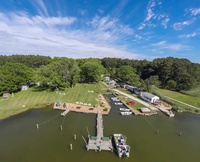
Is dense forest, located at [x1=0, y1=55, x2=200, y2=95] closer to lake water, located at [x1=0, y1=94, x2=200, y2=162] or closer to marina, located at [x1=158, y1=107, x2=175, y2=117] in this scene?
marina, located at [x1=158, y1=107, x2=175, y2=117]

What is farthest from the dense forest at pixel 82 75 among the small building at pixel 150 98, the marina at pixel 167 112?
the marina at pixel 167 112

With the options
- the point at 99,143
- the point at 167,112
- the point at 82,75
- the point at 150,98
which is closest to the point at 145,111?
the point at 167,112

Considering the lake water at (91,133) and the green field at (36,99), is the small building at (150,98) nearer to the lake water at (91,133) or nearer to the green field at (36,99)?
the lake water at (91,133)

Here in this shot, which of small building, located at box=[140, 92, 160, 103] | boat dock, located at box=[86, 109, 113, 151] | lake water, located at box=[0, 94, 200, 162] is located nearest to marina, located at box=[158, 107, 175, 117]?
lake water, located at box=[0, 94, 200, 162]

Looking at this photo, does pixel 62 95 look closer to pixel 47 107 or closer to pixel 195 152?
pixel 47 107

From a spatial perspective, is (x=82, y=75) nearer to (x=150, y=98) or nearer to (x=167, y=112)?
(x=150, y=98)

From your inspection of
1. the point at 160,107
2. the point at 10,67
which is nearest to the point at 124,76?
the point at 160,107

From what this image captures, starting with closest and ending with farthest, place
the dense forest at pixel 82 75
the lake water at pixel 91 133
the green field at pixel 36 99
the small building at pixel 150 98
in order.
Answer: the lake water at pixel 91 133, the green field at pixel 36 99, the small building at pixel 150 98, the dense forest at pixel 82 75
